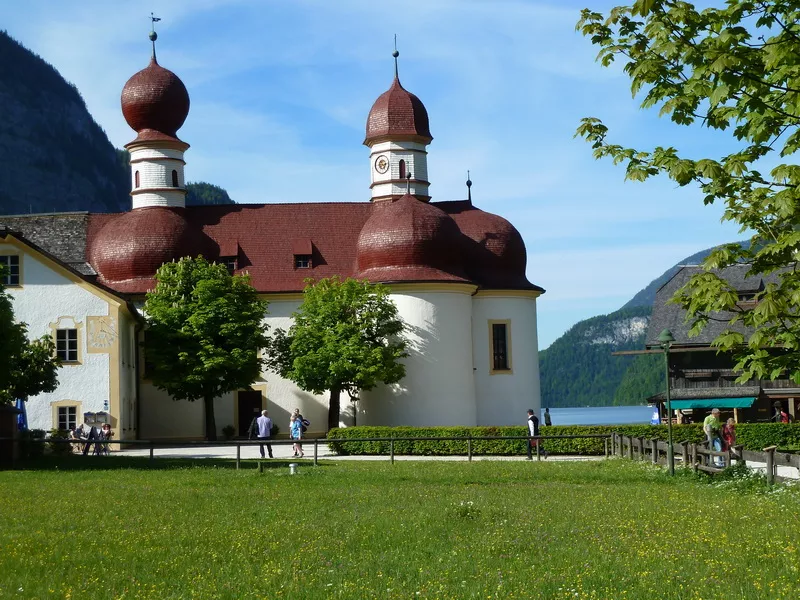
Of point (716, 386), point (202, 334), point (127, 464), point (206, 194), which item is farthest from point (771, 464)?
point (206, 194)

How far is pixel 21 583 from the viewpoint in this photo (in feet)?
37.9

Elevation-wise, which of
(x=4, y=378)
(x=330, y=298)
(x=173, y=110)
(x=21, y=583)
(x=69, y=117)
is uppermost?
Result: (x=69, y=117)

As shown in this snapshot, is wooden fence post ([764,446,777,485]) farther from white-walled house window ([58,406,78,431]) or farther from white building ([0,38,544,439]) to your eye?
white-walled house window ([58,406,78,431])

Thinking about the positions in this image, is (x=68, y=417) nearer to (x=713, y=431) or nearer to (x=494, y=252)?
(x=494, y=252)

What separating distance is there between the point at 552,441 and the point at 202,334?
46.8 feet

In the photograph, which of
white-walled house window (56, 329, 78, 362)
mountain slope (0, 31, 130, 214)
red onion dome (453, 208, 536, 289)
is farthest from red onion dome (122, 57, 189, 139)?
mountain slope (0, 31, 130, 214)

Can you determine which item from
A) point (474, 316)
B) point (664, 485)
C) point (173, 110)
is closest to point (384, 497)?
point (664, 485)

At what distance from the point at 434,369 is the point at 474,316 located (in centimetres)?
413

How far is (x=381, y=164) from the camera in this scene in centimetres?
5484

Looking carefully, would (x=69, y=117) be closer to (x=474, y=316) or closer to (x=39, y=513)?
(x=474, y=316)

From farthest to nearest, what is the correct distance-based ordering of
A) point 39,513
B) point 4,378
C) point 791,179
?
point 4,378
point 39,513
point 791,179

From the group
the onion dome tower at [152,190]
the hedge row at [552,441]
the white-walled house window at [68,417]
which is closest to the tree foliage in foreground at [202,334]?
the white-walled house window at [68,417]

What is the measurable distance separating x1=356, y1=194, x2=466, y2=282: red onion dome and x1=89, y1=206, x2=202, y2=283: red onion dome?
7346mm

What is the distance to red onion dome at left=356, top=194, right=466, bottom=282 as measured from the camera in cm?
4831
